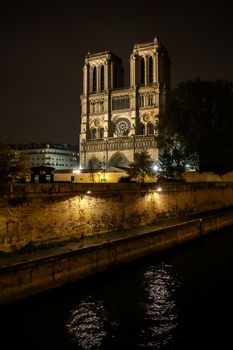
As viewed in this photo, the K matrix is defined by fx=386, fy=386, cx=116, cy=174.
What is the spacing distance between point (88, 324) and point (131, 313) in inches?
59.4

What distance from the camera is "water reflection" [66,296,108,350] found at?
10297 mm

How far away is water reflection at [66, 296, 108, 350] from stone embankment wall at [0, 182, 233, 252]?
176 inches

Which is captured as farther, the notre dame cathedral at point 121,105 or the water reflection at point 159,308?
the notre dame cathedral at point 121,105

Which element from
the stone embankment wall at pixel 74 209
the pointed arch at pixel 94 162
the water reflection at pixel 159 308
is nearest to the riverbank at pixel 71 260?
the stone embankment wall at pixel 74 209

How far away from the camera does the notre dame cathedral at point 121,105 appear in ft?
256

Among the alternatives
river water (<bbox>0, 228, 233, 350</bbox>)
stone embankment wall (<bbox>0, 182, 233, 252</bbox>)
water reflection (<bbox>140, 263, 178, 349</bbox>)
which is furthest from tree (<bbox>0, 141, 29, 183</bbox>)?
water reflection (<bbox>140, 263, 178, 349</bbox>)

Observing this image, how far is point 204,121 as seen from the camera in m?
44.2

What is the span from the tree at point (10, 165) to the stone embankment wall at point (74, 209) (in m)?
4.72

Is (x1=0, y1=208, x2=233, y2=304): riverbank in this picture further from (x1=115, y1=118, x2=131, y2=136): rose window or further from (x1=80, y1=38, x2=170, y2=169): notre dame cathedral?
(x1=115, y1=118, x2=131, y2=136): rose window

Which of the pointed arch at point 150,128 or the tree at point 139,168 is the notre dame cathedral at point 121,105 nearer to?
the pointed arch at point 150,128

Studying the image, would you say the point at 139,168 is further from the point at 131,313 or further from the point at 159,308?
the point at 131,313

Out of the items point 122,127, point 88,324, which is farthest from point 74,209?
point 122,127

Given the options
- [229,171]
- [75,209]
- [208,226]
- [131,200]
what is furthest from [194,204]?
[75,209]

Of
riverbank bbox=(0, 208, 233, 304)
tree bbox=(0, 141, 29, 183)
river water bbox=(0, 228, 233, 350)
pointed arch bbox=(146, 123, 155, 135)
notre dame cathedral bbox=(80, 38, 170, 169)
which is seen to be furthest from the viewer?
pointed arch bbox=(146, 123, 155, 135)
